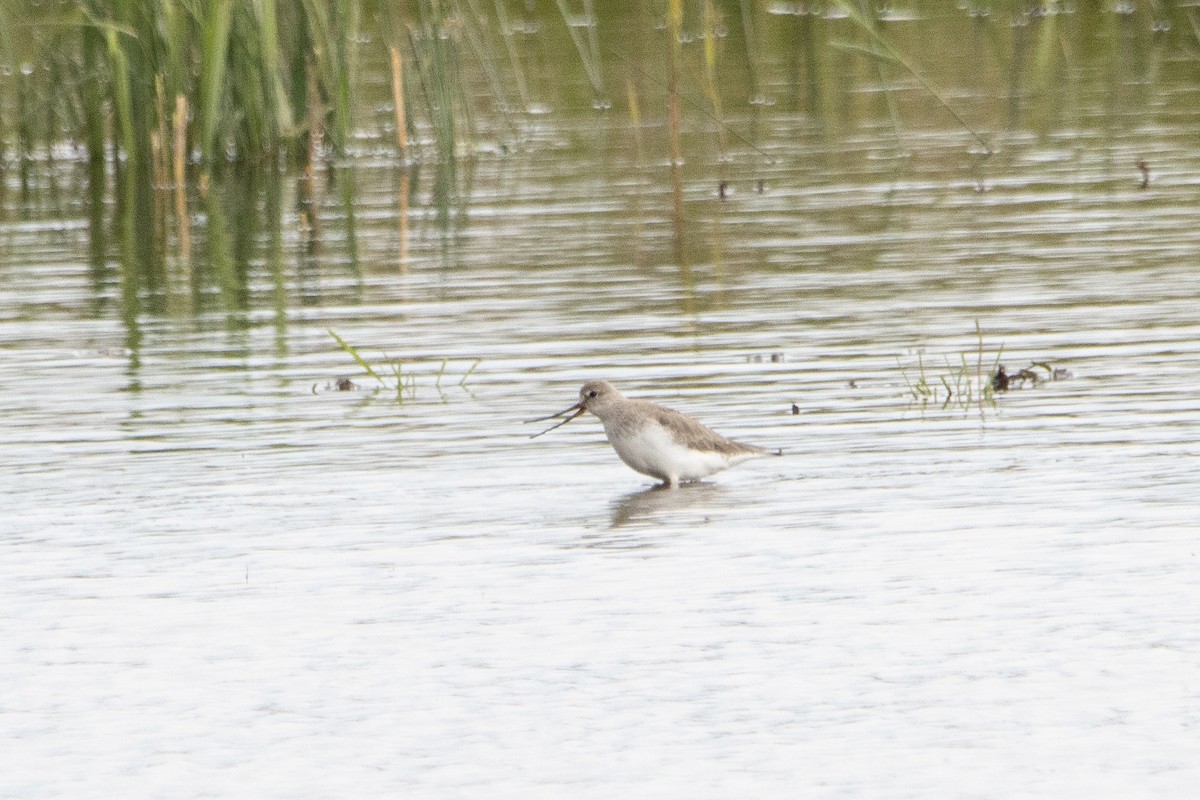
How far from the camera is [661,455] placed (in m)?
10.3

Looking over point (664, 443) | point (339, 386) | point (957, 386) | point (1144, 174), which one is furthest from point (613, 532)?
point (1144, 174)

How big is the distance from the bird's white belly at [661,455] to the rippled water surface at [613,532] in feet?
0.45

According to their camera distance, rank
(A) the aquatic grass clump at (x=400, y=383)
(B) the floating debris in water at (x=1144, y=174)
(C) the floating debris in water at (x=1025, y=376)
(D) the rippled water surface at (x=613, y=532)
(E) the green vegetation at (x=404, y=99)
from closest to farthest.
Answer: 1. (D) the rippled water surface at (x=613, y=532)
2. (C) the floating debris in water at (x=1025, y=376)
3. (A) the aquatic grass clump at (x=400, y=383)
4. (E) the green vegetation at (x=404, y=99)
5. (B) the floating debris in water at (x=1144, y=174)

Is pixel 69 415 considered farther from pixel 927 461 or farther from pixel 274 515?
pixel 927 461

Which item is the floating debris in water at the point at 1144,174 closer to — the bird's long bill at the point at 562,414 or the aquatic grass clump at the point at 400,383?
the aquatic grass clump at the point at 400,383

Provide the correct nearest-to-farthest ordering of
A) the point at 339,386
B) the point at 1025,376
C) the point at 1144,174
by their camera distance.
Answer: the point at 1025,376 → the point at 339,386 → the point at 1144,174

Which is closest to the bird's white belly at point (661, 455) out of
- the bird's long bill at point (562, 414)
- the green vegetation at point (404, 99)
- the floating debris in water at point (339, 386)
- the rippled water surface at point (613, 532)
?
the rippled water surface at point (613, 532)

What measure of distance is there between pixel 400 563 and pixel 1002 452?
2.91 metres

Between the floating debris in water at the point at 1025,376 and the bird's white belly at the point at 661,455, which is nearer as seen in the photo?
the bird's white belly at the point at 661,455

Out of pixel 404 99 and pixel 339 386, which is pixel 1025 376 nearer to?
pixel 339 386

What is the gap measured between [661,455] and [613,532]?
841 millimetres

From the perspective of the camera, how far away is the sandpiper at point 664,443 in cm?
1033

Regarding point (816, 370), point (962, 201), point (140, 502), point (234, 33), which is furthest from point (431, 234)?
point (140, 502)

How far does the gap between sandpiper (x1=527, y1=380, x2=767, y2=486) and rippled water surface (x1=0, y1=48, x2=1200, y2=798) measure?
153 mm
